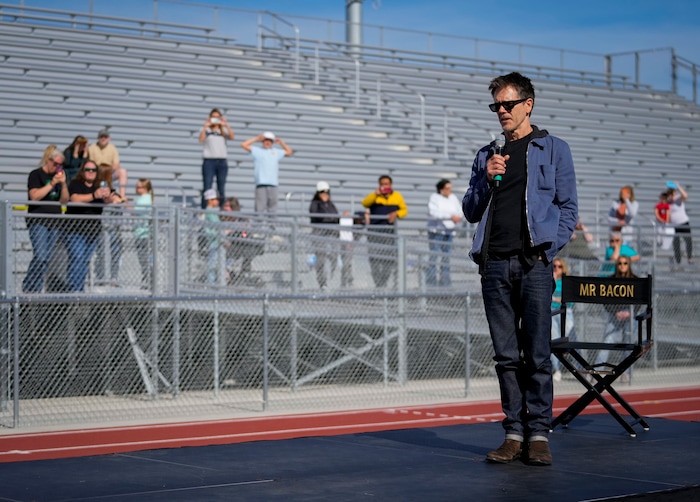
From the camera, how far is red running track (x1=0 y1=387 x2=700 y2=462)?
7.83 meters

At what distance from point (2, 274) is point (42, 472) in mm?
4786

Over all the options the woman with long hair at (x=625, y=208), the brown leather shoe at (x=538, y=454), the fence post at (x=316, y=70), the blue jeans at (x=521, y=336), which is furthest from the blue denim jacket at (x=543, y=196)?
the fence post at (x=316, y=70)

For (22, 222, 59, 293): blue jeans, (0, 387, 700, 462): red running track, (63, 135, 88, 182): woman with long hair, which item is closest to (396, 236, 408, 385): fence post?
(0, 387, 700, 462): red running track

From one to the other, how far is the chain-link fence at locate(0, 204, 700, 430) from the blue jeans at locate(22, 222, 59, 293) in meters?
0.06

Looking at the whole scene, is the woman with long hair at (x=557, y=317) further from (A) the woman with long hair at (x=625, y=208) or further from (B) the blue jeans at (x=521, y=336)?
(B) the blue jeans at (x=521, y=336)

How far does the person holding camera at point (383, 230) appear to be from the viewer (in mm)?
12312

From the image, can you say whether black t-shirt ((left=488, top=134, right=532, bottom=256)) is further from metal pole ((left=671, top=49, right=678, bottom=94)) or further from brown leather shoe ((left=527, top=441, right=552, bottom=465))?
metal pole ((left=671, top=49, right=678, bottom=94))

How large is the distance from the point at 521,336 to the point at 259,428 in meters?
3.53

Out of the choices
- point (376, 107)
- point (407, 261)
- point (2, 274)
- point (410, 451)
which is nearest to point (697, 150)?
point (376, 107)

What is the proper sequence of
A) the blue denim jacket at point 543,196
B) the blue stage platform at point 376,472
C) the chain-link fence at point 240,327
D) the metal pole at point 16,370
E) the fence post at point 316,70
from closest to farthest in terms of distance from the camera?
the blue stage platform at point 376,472 < the blue denim jacket at point 543,196 < the metal pole at point 16,370 < the chain-link fence at point 240,327 < the fence post at point 316,70

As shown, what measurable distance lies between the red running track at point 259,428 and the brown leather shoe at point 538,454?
2694mm

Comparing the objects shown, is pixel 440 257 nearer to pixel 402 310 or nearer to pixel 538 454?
pixel 402 310

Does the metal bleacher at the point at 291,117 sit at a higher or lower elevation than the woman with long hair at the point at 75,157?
higher

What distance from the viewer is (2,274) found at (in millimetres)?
10016
